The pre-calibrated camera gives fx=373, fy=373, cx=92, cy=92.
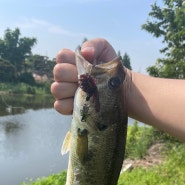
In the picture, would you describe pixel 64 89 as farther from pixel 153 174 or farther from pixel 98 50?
pixel 153 174

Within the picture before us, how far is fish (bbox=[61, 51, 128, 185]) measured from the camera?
181 centimetres

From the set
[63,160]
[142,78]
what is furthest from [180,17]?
[142,78]

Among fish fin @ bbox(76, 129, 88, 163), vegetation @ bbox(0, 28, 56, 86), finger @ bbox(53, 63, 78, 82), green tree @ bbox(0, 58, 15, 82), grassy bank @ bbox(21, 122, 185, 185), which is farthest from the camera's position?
vegetation @ bbox(0, 28, 56, 86)

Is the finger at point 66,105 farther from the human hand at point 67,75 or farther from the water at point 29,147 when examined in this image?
the water at point 29,147

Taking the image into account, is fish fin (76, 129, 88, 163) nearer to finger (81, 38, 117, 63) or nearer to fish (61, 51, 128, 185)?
fish (61, 51, 128, 185)

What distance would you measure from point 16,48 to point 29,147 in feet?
135

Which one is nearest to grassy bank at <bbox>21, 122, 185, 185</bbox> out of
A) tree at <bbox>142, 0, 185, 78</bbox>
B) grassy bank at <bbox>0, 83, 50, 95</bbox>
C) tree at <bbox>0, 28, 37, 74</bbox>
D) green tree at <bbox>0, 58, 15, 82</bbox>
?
tree at <bbox>142, 0, 185, 78</bbox>

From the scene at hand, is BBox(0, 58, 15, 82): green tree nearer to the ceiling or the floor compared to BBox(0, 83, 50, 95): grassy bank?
nearer to the ceiling

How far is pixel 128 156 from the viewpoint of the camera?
35.9 ft

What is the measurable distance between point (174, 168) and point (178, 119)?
19.8 ft

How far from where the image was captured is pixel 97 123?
1.82 m

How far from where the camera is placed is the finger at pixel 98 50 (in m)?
1.94

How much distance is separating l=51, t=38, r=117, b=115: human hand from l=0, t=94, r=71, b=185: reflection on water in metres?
9.65

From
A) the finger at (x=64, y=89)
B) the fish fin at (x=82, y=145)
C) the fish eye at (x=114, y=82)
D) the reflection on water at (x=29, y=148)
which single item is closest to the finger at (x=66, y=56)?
the finger at (x=64, y=89)
